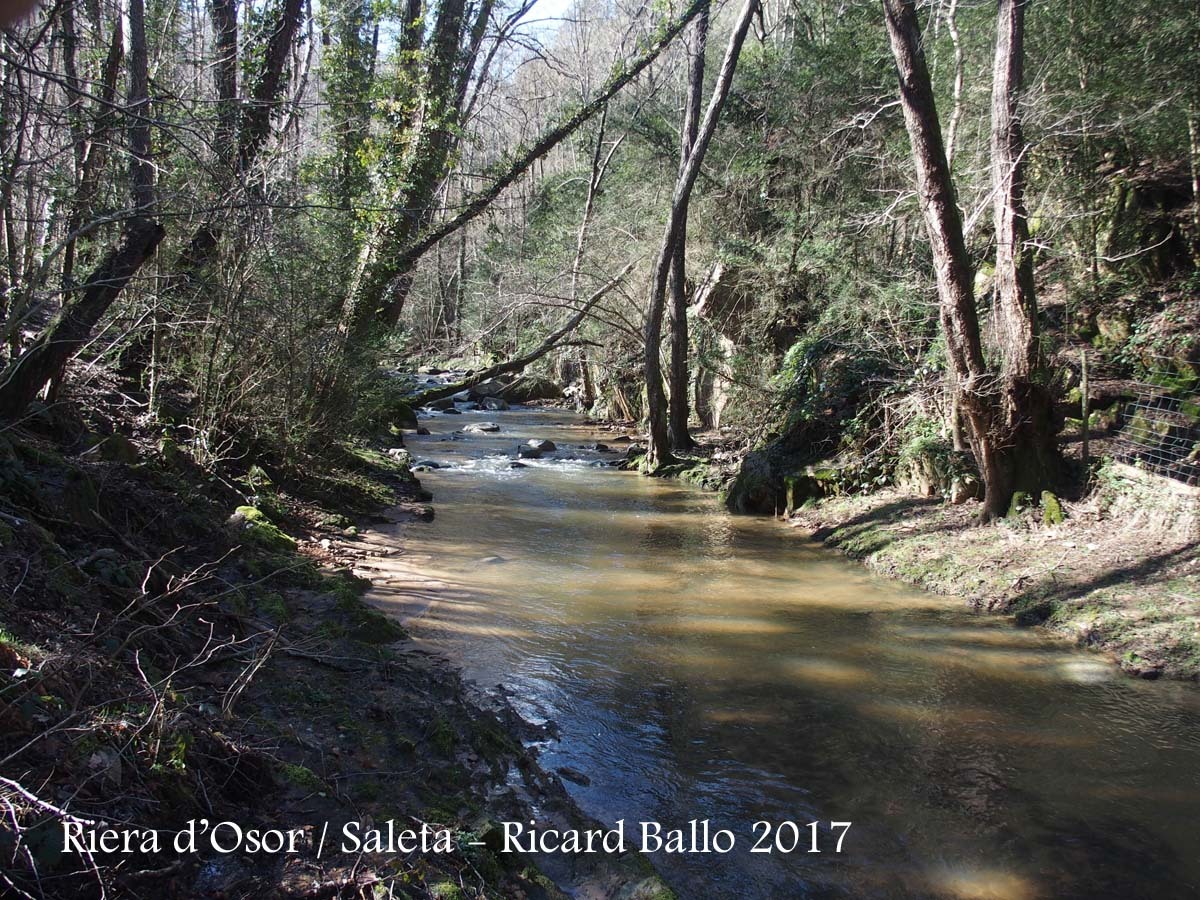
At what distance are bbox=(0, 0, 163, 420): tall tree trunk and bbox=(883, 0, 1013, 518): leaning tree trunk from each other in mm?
7098

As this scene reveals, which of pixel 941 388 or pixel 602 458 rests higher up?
pixel 941 388

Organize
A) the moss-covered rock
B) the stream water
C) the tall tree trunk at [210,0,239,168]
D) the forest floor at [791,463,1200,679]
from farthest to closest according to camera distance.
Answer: the tall tree trunk at [210,0,239,168]
the moss-covered rock
the forest floor at [791,463,1200,679]
the stream water

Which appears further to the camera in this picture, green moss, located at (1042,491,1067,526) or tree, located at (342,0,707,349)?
tree, located at (342,0,707,349)

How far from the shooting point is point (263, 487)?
8.79 m

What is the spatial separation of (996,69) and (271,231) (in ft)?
25.2

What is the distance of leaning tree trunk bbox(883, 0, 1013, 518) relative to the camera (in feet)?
28.0

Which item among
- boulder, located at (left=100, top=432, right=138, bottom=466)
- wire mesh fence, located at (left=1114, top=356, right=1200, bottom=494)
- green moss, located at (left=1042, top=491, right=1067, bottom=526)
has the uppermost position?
wire mesh fence, located at (left=1114, top=356, right=1200, bottom=494)

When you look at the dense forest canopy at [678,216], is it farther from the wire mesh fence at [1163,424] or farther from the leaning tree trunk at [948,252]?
the wire mesh fence at [1163,424]

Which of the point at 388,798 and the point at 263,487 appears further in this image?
the point at 263,487

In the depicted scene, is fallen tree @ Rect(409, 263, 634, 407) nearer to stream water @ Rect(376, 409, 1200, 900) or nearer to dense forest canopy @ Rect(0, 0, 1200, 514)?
dense forest canopy @ Rect(0, 0, 1200, 514)

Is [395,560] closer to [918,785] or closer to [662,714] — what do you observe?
[662,714]

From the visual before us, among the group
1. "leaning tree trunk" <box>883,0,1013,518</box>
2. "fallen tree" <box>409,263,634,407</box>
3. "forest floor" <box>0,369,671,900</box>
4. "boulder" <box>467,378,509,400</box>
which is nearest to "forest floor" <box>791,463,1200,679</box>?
"leaning tree trunk" <box>883,0,1013,518</box>

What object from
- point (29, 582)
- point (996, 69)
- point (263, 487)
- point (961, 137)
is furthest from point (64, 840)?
point (961, 137)

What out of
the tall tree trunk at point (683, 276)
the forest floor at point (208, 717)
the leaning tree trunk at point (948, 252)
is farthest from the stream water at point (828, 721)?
the tall tree trunk at point (683, 276)
